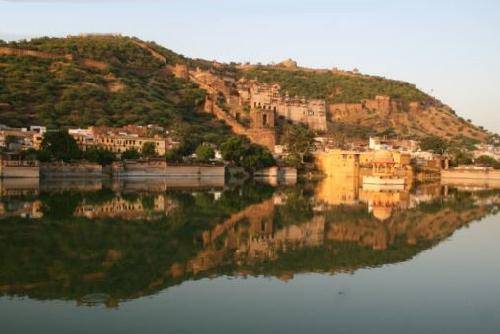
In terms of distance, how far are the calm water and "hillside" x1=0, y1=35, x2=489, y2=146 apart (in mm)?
50756

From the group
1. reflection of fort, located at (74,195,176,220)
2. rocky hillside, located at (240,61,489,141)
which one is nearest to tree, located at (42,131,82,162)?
reflection of fort, located at (74,195,176,220)

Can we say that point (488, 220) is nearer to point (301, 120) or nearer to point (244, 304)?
point (244, 304)

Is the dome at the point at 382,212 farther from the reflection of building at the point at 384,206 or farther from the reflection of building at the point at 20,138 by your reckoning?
the reflection of building at the point at 20,138

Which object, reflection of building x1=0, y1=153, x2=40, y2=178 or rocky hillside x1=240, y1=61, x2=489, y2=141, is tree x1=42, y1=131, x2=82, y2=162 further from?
rocky hillside x1=240, y1=61, x2=489, y2=141

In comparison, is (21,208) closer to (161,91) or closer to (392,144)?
(392,144)

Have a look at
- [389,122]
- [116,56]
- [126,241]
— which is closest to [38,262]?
[126,241]

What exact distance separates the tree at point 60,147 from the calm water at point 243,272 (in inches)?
996

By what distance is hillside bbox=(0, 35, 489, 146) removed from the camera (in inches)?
3027

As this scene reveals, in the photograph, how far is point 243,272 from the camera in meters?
14.8

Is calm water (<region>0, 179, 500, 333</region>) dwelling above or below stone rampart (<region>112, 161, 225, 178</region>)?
below

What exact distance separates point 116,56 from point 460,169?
5574 cm

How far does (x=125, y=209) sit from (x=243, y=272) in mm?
14305

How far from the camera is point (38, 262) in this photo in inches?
601

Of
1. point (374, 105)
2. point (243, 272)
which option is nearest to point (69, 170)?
point (243, 272)
